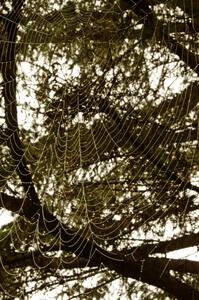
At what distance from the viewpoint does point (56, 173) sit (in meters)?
2.96

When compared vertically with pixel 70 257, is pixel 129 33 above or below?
above

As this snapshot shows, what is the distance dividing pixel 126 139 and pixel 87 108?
25 centimetres

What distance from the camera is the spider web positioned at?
2.76 metres

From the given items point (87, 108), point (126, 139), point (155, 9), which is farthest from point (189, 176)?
point (155, 9)

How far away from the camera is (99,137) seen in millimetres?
3090

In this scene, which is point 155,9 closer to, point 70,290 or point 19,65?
point 19,65

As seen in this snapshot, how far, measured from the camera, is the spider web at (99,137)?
2.76 metres

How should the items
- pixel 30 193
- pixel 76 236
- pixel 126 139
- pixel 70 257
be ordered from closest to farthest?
pixel 30 193
pixel 76 236
pixel 126 139
pixel 70 257

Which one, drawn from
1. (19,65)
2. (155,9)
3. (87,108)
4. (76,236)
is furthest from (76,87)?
(76,236)

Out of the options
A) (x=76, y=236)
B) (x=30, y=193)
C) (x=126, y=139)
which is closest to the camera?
(x=30, y=193)

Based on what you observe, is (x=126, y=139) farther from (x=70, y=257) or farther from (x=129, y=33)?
(x=70, y=257)

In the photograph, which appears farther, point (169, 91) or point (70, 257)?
point (70, 257)

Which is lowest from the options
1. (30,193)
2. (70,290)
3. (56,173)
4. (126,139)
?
(70,290)

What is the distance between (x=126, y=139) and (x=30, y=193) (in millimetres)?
603
